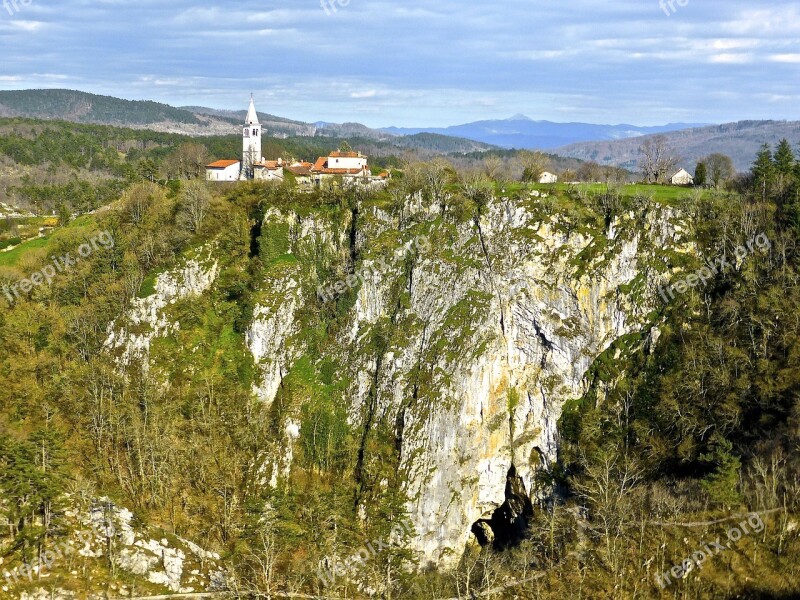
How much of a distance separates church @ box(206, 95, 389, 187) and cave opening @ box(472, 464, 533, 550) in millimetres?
33588

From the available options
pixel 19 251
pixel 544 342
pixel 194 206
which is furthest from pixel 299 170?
pixel 544 342

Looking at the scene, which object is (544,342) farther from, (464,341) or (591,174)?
(591,174)

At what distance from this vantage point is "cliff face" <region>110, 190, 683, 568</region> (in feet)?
181

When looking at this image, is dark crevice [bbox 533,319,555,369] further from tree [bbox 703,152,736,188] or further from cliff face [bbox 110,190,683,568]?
tree [bbox 703,152,736,188]

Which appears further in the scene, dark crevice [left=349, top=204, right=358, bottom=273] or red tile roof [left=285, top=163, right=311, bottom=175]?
red tile roof [left=285, top=163, right=311, bottom=175]

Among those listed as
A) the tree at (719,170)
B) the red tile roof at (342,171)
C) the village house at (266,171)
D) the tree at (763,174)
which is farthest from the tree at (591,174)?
the village house at (266,171)

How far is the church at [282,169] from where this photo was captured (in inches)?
2857

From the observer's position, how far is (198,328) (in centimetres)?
6238

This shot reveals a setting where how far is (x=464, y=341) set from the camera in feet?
188

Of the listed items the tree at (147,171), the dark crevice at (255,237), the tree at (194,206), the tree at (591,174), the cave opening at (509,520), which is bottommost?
the cave opening at (509,520)

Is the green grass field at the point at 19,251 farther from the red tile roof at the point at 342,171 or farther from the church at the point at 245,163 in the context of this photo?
the red tile roof at the point at 342,171

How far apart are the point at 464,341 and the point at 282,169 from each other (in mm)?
34512

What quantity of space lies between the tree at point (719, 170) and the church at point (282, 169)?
34360 mm

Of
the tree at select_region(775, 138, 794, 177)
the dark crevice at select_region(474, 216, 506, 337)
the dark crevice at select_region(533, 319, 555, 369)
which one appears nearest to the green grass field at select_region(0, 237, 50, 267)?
the dark crevice at select_region(474, 216, 506, 337)
